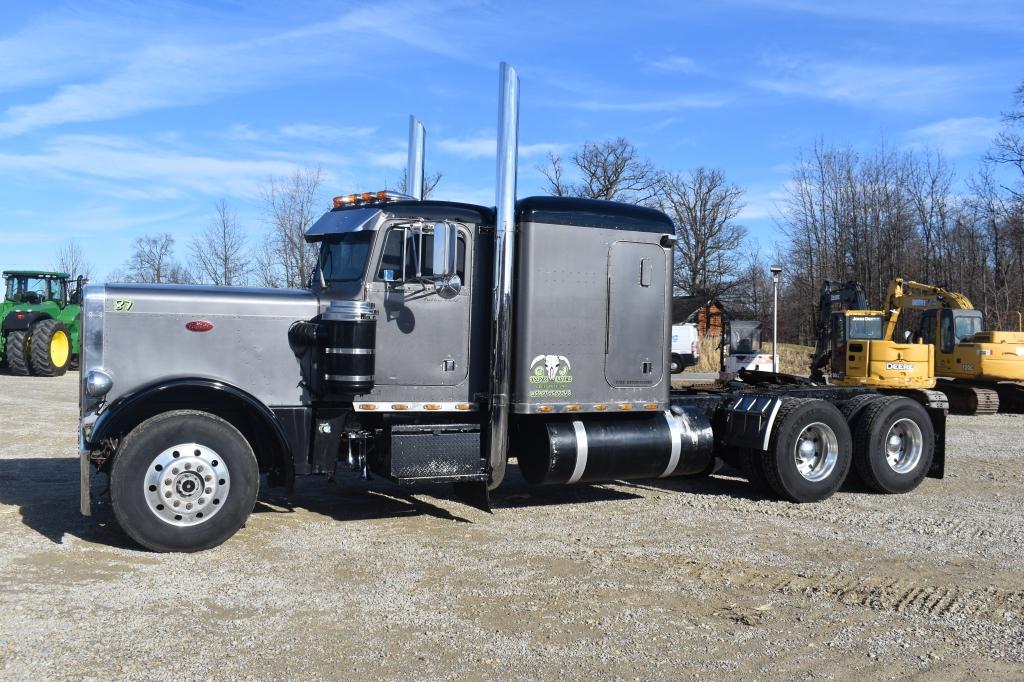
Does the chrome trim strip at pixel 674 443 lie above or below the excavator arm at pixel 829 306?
below

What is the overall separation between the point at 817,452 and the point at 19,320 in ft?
A: 71.6

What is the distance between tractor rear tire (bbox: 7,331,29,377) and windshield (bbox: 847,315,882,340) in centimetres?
2074

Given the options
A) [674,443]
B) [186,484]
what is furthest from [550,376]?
[186,484]

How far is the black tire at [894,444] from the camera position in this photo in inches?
393

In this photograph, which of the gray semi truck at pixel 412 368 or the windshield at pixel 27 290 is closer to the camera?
the gray semi truck at pixel 412 368

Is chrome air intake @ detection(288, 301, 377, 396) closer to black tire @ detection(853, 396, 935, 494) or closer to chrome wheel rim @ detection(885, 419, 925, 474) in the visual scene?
black tire @ detection(853, 396, 935, 494)

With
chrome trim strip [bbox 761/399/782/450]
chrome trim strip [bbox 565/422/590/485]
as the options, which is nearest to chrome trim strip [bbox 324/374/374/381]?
chrome trim strip [bbox 565/422/590/485]

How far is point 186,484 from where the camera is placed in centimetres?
690

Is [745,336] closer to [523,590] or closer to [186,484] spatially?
[523,590]

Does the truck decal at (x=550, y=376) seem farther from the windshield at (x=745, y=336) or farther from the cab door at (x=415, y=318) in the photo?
the windshield at (x=745, y=336)

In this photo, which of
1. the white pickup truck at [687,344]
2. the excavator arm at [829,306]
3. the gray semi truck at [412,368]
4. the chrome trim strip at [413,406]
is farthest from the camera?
the white pickup truck at [687,344]

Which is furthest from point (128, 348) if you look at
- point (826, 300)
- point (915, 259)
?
point (915, 259)

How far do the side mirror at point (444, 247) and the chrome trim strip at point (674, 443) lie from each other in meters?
2.82

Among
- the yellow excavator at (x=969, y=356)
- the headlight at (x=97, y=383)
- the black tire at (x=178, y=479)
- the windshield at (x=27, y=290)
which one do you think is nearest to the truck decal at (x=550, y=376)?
the black tire at (x=178, y=479)
